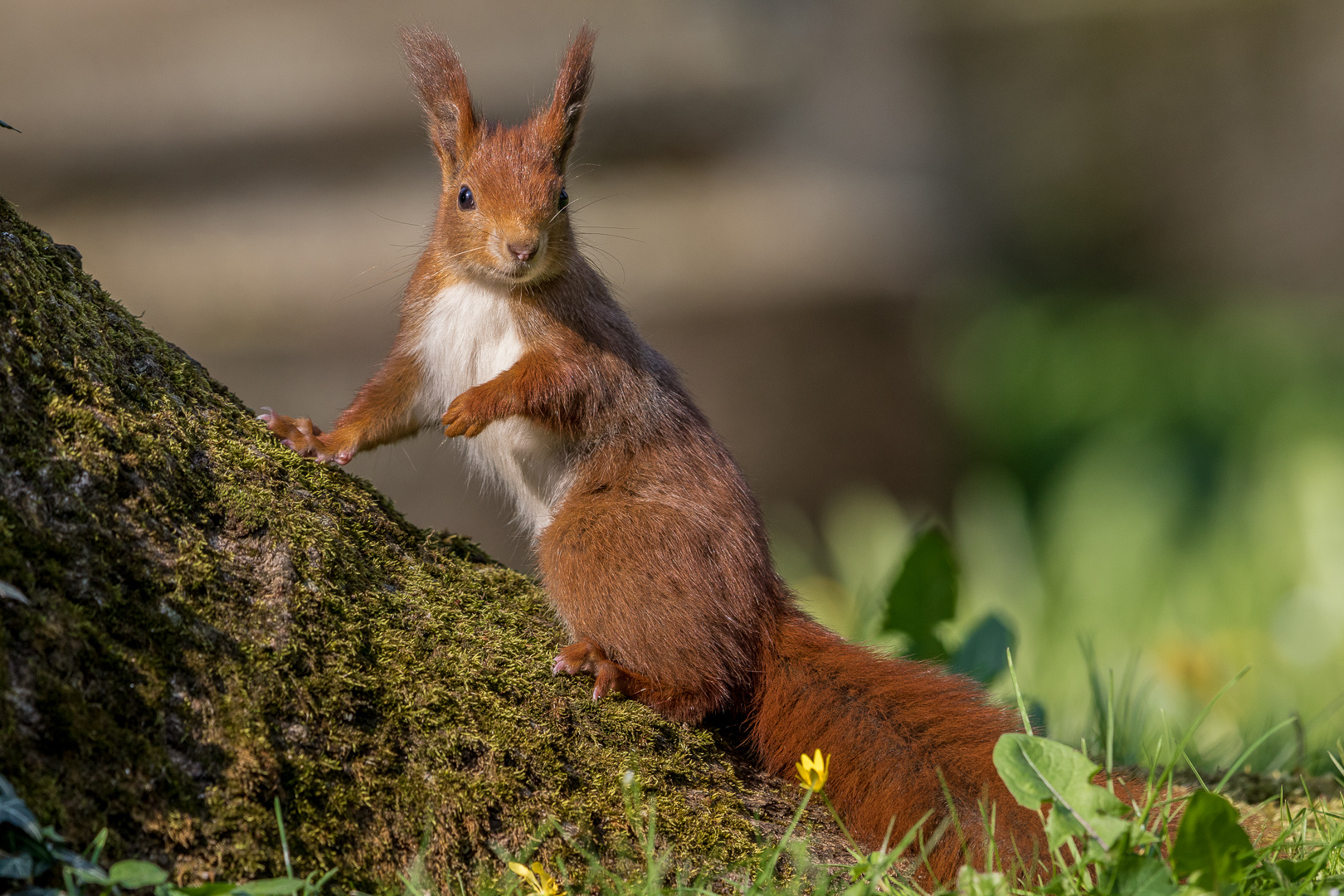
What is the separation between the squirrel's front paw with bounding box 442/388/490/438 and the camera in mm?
2520

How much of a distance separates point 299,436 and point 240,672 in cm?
79

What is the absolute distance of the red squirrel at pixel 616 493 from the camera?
217 centimetres

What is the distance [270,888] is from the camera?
1448 millimetres

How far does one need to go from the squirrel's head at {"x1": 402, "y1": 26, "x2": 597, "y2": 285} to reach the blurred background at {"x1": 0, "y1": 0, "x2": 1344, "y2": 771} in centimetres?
270

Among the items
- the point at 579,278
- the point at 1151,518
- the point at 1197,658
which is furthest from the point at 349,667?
the point at 1151,518

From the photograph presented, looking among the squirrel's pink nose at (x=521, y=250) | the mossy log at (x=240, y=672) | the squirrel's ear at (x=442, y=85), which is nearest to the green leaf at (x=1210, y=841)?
the mossy log at (x=240, y=672)

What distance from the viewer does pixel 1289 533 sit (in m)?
5.22

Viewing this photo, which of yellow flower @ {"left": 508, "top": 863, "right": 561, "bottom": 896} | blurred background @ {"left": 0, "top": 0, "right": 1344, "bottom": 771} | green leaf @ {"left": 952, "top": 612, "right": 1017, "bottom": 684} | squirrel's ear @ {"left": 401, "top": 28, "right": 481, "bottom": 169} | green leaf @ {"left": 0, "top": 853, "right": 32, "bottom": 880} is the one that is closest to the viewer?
green leaf @ {"left": 0, "top": 853, "right": 32, "bottom": 880}

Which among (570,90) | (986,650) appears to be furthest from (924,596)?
(570,90)

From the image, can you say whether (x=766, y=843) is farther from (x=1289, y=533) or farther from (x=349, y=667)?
(x=1289, y=533)

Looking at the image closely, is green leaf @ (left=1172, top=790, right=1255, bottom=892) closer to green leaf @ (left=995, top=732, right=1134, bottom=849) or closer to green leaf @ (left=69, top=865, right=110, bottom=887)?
green leaf @ (left=995, top=732, right=1134, bottom=849)

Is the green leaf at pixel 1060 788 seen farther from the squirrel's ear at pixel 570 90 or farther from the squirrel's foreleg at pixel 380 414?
the squirrel's ear at pixel 570 90

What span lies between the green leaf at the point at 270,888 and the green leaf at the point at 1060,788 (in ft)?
3.50

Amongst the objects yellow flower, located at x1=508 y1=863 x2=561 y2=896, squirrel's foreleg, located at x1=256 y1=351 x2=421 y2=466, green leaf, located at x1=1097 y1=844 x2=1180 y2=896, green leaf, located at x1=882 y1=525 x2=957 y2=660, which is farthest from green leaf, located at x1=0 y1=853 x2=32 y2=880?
green leaf, located at x1=882 y1=525 x2=957 y2=660
